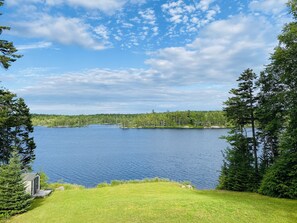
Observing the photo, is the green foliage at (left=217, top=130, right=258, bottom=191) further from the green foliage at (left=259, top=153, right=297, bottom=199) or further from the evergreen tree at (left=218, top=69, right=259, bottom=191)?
the green foliage at (left=259, top=153, right=297, bottom=199)

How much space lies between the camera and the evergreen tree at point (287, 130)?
56.0ft

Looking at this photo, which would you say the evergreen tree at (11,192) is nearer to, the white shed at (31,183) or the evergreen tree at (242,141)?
the white shed at (31,183)

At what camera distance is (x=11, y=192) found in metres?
17.0

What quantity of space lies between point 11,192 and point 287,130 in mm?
19868

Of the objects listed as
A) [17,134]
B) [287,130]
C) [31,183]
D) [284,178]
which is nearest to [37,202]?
[31,183]

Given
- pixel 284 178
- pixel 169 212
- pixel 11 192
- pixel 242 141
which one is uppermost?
pixel 242 141

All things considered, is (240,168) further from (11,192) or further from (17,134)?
(17,134)

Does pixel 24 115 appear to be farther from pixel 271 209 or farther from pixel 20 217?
pixel 271 209

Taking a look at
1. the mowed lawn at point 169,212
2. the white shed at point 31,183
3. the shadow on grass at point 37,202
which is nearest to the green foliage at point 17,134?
the white shed at point 31,183

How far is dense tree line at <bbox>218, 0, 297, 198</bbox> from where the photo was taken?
17953 mm

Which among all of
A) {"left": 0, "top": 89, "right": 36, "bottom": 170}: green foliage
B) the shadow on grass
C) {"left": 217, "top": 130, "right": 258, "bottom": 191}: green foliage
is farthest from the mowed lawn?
{"left": 0, "top": 89, "right": 36, "bottom": 170}: green foliage

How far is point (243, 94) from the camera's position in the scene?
24000mm

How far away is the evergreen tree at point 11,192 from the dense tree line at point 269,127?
17.9 metres

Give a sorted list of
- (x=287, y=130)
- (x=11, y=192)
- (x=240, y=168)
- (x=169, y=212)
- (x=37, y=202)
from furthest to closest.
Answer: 1. (x=240, y=168)
2. (x=37, y=202)
3. (x=287, y=130)
4. (x=11, y=192)
5. (x=169, y=212)
